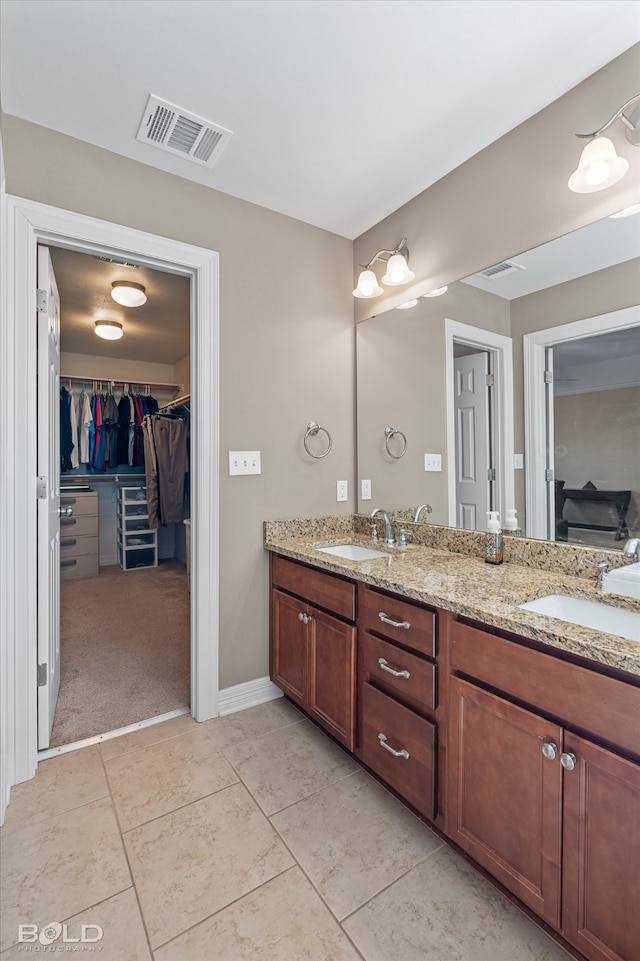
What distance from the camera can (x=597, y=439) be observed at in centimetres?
156

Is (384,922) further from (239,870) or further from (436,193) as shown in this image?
(436,193)

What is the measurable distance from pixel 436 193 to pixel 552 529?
5.32 feet

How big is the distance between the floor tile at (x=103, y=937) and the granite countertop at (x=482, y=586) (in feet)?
3.73

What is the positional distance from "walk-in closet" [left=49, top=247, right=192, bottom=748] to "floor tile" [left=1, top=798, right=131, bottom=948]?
0.87 meters

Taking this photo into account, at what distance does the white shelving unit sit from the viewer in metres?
5.20

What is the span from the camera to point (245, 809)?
62.7 inches

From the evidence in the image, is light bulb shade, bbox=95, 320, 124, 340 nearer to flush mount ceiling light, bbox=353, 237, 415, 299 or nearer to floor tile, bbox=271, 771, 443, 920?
flush mount ceiling light, bbox=353, 237, 415, 299

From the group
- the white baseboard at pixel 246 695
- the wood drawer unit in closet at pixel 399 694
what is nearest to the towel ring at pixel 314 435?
the wood drawer unit in closet at pixel 399 694

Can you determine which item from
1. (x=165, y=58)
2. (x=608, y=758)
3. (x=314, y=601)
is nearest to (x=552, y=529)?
(x=608, y=758)

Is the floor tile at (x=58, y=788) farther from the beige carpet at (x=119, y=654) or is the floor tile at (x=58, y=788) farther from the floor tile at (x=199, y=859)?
the floor tile at (x=199, y=859)

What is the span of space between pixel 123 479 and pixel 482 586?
498cm

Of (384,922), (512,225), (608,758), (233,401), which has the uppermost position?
(512,225)

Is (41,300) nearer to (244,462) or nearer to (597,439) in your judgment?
(244,462)

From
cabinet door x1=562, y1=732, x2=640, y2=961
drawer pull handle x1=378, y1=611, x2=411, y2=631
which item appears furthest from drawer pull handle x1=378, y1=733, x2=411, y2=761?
cabinet door x1=562, y1=732, x2=640, y2=961
